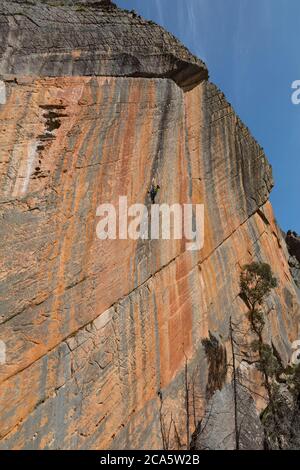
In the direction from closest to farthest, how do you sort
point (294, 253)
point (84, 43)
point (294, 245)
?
1. point (84, 43)
2. point (294, 253)
3. point (294, 245)

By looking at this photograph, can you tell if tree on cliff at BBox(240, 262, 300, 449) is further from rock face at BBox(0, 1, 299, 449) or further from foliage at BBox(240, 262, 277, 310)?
rock face at BBox(0, 1, 299, 449)

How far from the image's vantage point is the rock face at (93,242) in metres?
8.88

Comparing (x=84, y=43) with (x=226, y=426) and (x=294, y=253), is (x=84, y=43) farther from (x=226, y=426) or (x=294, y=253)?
(x=294, y=253)

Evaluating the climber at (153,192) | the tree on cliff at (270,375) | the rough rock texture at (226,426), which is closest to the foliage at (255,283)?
the tree on cliff at (270,375)

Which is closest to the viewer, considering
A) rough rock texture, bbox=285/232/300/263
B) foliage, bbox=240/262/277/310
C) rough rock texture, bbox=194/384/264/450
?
rough rock texture, bbox=194/384/264/450

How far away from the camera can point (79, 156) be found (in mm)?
10664

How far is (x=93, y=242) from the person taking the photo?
10.6 meters

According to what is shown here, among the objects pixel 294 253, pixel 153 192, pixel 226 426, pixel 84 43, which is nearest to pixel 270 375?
pixel 226 426

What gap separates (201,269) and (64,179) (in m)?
7.65

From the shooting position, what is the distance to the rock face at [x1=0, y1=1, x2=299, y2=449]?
888cm

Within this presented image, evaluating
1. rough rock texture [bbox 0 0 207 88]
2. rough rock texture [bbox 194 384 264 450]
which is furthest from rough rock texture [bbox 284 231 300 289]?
rough rock texture [bbox 0 0 207 88]

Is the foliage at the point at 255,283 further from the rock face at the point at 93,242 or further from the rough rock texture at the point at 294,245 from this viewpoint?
the rough rock texture at the point at 294,245
